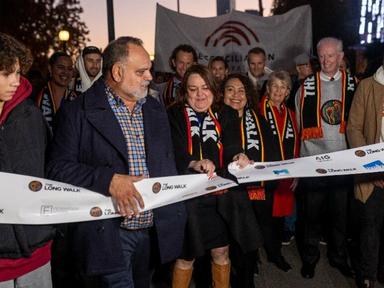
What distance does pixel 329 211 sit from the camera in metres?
5.21

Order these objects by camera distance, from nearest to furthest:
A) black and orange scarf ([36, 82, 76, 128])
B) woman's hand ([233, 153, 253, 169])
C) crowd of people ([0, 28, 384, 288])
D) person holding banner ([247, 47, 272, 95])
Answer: crowd of people ([0, 28, 384, 288])
woman's hand ([233, 153, 253, 169])
black and orange scarf ([36, 82, 76, 128])
person holding banner ([247, 47, 272, 95])

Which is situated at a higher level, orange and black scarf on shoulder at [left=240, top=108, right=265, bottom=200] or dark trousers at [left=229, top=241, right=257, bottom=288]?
orange and black scarf on shoulder at [left=240, top=108, right=265, bottom=200]

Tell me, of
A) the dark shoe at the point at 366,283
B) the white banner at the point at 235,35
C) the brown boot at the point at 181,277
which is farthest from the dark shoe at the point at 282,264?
the white banner at the point at 235,35

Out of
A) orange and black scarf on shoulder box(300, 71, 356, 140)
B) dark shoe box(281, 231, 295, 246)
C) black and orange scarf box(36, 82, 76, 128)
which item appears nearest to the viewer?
orange and black scarf on shoulder box(300, 71, 356, 140)

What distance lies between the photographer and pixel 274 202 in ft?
17.9

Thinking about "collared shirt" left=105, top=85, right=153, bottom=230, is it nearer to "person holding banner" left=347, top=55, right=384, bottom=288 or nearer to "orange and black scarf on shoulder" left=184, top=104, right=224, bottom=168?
"orange and black scarf on shoulder" left=184, top=104, right=224, bottom=168

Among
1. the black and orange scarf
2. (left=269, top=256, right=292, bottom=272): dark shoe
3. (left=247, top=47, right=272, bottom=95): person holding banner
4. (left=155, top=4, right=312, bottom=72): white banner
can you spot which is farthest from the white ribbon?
(left=155, top=4, right=312, bottom=72): white banner

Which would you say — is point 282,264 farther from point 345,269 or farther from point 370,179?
point 370,179

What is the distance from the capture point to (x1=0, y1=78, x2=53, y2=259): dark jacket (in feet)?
8.54

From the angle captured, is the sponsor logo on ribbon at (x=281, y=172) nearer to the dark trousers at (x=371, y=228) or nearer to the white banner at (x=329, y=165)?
the white banner at (x=329, y=165)

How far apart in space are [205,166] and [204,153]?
298 mm

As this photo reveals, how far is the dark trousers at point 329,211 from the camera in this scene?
507cm

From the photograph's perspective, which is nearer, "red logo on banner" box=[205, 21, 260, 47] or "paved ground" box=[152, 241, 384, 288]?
"paved ground" box=[152, 241, 384, 288]

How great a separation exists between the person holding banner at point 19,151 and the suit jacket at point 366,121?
107 inches
